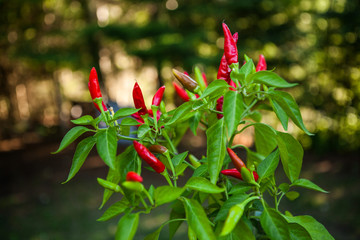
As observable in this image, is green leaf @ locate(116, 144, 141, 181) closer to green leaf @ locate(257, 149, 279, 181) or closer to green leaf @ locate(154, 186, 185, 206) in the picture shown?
green leaf @ locate(154, 186, 185, 206)

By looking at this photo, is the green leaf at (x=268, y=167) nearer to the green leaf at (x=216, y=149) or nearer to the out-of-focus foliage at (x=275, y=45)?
the green leaf at (x=216, y=149)

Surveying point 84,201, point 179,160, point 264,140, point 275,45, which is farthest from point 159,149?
point 275,45

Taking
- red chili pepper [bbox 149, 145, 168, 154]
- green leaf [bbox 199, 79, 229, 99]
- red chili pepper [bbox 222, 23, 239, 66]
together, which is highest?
red chili pepper [bbox 222, 23, 239, 66]

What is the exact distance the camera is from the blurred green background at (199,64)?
4410 millimetres

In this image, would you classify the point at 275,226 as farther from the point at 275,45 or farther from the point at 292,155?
the point at 275,45

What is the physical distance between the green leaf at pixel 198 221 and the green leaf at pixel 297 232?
0.24 meters

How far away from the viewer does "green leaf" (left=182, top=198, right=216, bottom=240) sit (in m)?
0.71

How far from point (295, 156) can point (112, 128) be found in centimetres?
48

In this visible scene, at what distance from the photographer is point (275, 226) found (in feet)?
2.55

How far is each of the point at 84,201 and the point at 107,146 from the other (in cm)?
453

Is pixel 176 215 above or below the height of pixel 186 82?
below

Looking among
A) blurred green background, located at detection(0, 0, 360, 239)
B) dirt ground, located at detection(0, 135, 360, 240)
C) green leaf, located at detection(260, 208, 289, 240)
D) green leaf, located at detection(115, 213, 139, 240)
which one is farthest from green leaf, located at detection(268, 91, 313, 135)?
blurred green background, located at detection(0, 0, 360, 239)

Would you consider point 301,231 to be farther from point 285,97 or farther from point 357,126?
point 357,126

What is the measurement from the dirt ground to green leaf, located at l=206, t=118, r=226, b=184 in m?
3.21
